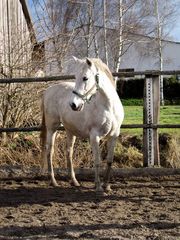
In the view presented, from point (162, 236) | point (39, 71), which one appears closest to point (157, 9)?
point (39, 71)

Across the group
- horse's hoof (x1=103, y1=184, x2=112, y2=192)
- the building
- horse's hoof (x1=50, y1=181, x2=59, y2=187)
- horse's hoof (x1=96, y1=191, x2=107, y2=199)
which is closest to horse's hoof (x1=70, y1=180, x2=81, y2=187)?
horse's hoof (x1=50, y1=181, x2=59, y2=187)

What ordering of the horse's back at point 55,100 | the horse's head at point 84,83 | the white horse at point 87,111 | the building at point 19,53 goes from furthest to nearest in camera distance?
1. the building at point 19,53
2. the horse's back at point 55,100
3. the white horse at point 87,111
4. the horse's head at point 84,83

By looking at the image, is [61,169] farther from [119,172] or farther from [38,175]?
[119,172]

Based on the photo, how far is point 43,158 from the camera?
7.48 m

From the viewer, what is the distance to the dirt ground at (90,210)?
173 inches

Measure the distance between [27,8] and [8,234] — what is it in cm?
1483

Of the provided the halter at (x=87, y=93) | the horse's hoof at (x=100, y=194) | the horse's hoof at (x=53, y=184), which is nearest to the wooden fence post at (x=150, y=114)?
the horse's hoof at (x=53, y=184)

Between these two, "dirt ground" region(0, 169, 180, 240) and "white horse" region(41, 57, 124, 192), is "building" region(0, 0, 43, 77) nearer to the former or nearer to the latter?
"white horse" region(41, 57, 124, 192)

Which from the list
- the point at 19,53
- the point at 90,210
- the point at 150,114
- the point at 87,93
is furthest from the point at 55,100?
the point at 19,53

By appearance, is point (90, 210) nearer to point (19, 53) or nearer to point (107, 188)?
point (107, 188)

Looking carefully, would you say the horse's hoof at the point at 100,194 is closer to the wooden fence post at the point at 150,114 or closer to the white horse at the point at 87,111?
the white horse at the point at 87,111

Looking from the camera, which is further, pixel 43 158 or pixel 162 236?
pixel 43 158

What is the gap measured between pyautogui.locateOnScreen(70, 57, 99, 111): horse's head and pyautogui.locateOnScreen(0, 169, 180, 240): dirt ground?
4.15ft

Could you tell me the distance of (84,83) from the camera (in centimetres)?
582
